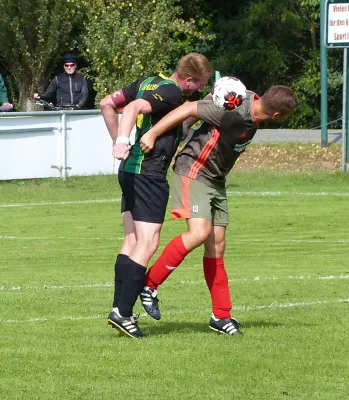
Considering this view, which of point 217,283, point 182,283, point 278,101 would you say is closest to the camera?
point 278,101

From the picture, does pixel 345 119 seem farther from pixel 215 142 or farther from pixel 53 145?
pixel 215 142

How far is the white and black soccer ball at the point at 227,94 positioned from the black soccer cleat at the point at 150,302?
1.36 meters

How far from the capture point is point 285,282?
37.6 ft

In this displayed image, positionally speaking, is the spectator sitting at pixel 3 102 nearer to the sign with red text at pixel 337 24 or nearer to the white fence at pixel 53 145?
the white fence at pixel 53 145

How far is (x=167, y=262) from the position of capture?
28.1 feet

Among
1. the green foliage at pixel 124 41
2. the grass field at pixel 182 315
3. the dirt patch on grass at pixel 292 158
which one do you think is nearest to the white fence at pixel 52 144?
the grass field at pixel 182 315

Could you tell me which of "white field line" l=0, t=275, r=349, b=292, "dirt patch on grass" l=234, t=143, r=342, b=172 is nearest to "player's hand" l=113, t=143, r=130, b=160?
"white field line" l=0, t=275, r=349, b=292

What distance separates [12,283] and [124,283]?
349 cm

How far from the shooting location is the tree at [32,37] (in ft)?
123

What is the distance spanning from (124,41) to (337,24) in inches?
381

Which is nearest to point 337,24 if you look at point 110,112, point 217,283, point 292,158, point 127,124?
point 292,158

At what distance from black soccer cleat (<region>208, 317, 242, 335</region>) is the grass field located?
7 cm

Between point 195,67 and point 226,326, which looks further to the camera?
point 226,326

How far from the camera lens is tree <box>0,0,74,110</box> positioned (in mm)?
37438
